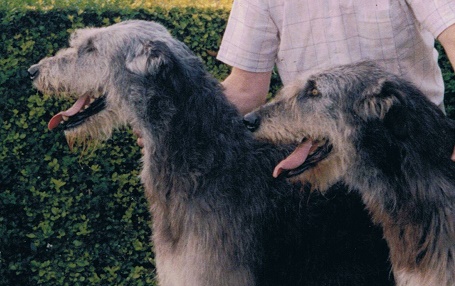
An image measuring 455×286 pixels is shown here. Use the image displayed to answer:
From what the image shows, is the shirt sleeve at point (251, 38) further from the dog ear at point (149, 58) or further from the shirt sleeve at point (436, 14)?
the shirt sleeve at point (436, 14)

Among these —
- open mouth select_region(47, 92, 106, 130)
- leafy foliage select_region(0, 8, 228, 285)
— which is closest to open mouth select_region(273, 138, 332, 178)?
open mouth select_region(47, 92, 106, 130)

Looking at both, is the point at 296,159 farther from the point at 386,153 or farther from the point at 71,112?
the point at 71,112

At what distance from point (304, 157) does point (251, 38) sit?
112 cm

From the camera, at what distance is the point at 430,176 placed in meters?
3.41

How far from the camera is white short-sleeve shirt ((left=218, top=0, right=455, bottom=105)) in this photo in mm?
4078

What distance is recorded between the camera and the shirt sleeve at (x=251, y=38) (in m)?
4.48

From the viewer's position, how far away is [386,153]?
3457mm

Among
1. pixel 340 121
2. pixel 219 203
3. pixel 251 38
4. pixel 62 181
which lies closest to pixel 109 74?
pixel 251 38

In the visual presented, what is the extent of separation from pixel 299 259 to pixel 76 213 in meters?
2.52

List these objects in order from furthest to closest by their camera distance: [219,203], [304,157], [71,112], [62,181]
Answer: [62,181] < [71,112] < [219,203] < [304,157]

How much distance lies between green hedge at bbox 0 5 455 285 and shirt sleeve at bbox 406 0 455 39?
7.57 feet

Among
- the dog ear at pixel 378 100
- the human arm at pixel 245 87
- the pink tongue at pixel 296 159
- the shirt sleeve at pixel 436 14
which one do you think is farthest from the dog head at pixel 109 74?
the shirt sleeve at pixel 436 14

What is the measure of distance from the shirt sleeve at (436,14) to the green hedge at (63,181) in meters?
2.31

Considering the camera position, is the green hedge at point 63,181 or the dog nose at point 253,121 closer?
the dog nose at point 253,121
